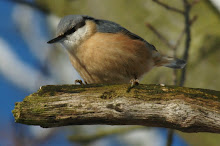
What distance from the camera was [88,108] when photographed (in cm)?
209

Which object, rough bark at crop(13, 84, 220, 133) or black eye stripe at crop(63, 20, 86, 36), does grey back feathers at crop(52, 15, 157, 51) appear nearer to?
black eye stripe at crop(63, 20, 86, 36)

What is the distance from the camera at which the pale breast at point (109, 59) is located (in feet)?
8.82

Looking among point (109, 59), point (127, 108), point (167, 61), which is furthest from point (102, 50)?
point (167, 61)

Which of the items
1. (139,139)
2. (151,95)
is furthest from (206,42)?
(151,95)

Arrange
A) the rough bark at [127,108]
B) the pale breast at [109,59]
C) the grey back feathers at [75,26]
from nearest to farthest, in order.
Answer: the rough bark at [127,108], the pale breast at [109,59], the grey back feathers at [75,26]

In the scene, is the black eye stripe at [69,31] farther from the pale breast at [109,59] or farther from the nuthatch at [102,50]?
the pale breast at [109,59]

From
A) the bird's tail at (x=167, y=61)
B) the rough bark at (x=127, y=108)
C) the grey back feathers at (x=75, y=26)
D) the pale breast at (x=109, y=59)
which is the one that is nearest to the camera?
the rough bark at (x=127, y=108)

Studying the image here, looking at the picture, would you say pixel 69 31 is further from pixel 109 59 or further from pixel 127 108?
pixel 127 108

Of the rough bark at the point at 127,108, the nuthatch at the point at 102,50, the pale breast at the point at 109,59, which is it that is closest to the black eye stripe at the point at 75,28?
the nuthatch at the point at 102,50

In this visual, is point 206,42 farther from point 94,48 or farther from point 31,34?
point 31,34

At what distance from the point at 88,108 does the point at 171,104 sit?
22.6 inches

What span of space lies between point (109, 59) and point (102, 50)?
0.10 metres

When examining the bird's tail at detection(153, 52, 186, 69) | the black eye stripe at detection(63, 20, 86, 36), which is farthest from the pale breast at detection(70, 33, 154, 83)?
the bird's tail at detection(153, 52, 186, 69)

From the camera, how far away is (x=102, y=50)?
269 cm
